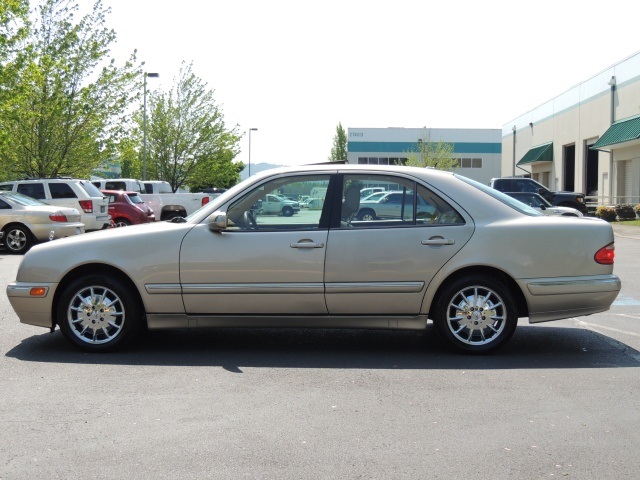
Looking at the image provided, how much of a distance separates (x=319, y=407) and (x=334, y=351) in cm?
186

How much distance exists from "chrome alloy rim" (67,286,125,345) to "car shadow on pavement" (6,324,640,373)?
17 centimetres

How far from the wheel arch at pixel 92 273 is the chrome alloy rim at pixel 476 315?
2.72 meters

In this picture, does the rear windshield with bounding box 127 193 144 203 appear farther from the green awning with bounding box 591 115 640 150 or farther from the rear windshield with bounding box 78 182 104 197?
the green awning with bounding box 591 115 640 150

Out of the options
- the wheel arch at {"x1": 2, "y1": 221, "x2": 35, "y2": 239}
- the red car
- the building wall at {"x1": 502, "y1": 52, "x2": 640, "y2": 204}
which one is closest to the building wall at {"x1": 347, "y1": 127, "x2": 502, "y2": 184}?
the building wall at {"x1": 502, "y1": 52, "x2": 640, "y2": 204}

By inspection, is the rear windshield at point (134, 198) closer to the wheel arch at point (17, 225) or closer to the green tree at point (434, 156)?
the wheel arch at point (17, 225)

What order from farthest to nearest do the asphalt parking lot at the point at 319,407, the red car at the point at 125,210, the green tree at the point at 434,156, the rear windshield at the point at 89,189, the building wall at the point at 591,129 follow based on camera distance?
the green tree at the point at 434,156
the building wall at the point at 591,129
the red car at the point at 125,210
the rear windshield at the point at 89,189
the asphalt parking lot at the point at 319,407

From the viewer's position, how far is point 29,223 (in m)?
19.2

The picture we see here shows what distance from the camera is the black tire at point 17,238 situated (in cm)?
1920

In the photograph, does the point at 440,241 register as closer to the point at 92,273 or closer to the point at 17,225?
the point at 92,273

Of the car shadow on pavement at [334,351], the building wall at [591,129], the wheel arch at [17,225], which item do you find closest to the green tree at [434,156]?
the building wall at [591,129]

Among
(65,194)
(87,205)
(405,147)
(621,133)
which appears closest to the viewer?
(87,205)

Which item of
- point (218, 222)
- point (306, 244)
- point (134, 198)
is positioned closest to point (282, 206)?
point (306, 244)

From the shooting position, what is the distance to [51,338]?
7844mm

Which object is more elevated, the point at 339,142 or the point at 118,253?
the point at 339,142
